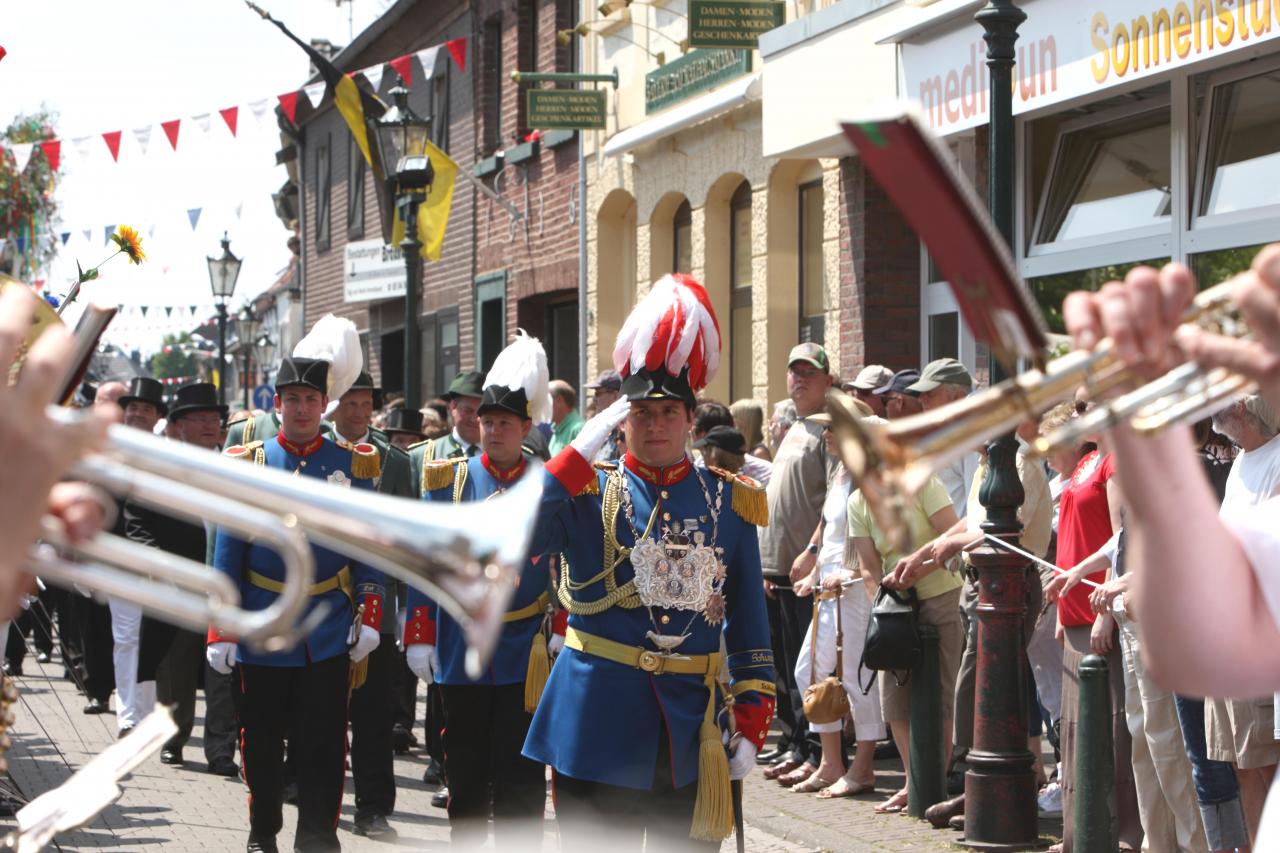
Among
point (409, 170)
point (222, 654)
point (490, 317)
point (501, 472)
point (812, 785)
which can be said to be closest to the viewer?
point (222, 654)

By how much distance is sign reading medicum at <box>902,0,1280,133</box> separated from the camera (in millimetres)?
8758

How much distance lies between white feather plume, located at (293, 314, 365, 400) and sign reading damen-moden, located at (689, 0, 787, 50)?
6166 mm

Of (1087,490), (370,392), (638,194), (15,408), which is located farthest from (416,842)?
(638,194)

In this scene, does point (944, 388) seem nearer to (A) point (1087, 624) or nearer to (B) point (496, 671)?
(A) point (1087, 624)

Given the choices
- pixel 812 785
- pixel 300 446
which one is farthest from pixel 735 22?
pixel 300 446

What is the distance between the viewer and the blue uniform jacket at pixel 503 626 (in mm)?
6719

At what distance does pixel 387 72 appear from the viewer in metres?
25.3

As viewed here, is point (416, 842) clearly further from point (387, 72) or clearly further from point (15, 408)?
point (387, 72)

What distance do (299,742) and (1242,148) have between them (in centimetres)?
617

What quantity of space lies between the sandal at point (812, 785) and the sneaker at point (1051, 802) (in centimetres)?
118

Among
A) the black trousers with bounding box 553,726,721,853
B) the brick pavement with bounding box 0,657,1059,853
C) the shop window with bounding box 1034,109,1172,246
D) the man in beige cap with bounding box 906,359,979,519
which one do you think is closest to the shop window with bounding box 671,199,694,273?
the shop window with bounding box 1034,109,1172,246

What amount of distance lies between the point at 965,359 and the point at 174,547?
5.42 m

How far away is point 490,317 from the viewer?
21.7 meters

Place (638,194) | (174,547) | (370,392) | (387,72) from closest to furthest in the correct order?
(370,392), (174,547), (638,194), (387,72)
